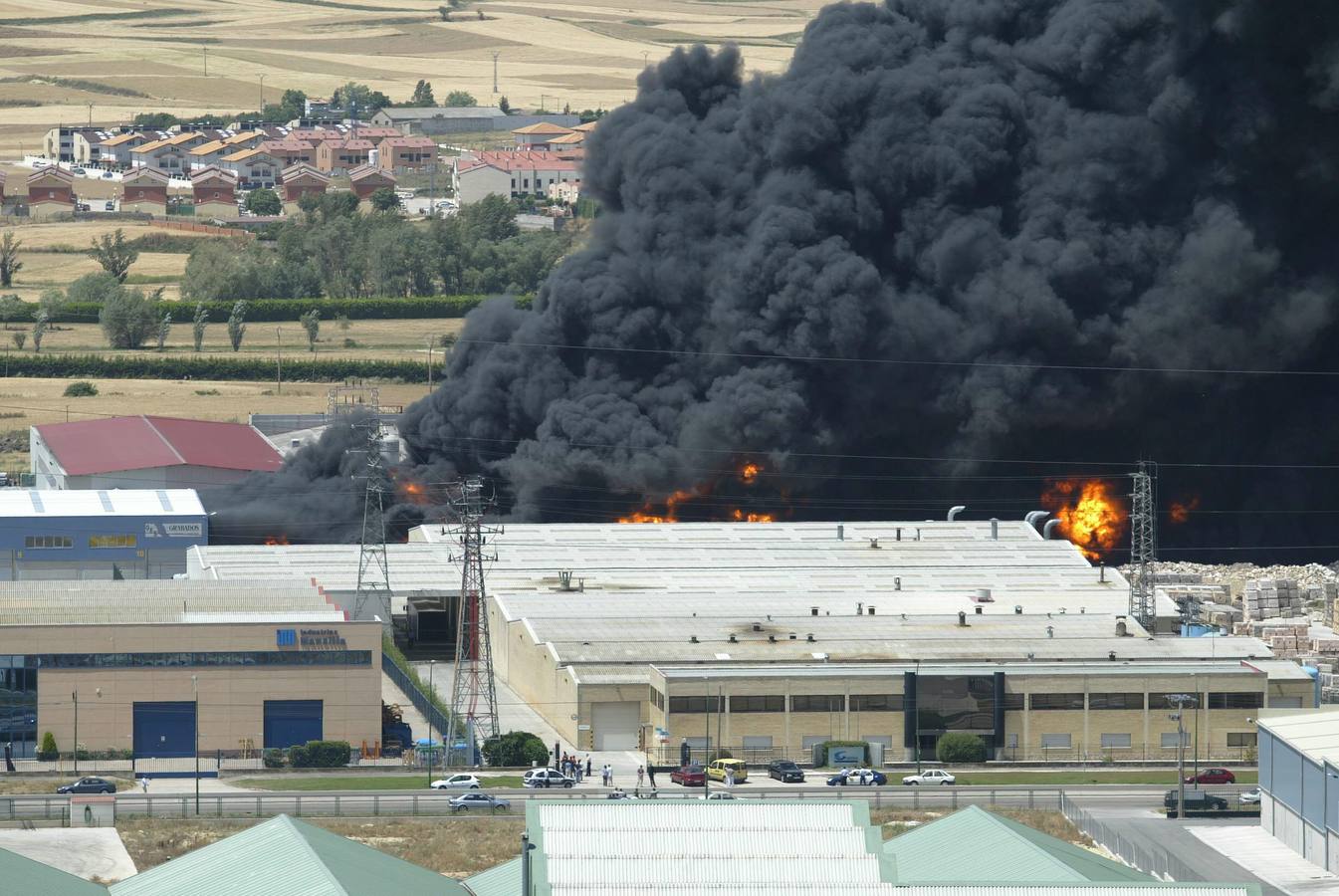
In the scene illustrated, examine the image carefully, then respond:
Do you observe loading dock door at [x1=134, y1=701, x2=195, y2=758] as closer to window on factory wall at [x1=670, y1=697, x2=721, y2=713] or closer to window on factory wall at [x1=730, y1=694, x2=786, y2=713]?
window on factory wall at [x1=670, y1=697, x2=721, y2=713]

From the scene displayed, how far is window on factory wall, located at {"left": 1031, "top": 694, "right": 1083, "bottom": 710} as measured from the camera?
288 ft

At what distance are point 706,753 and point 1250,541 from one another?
46.9 meters

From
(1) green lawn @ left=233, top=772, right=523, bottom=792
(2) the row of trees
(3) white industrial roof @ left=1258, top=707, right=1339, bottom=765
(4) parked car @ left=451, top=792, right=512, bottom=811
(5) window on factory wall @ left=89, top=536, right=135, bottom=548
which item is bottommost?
(1) green lawn @ left=233, top=772, right=523, bottom=792

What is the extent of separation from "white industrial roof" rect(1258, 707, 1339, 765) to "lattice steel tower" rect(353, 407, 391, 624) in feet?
112

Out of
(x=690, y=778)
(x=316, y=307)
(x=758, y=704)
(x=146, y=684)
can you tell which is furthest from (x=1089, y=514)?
(x=316, y=307)

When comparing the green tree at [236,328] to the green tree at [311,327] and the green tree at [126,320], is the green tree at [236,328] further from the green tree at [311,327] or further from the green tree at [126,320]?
the green tree at [126,320]

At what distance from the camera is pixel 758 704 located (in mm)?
86375

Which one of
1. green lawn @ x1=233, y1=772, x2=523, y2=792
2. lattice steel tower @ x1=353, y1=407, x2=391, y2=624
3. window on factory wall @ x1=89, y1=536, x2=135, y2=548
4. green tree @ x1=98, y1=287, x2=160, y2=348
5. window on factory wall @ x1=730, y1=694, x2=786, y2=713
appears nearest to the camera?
green lawn @ x1=233, y1=772, x2=523, y2=792

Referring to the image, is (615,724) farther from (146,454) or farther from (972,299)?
(146,454)

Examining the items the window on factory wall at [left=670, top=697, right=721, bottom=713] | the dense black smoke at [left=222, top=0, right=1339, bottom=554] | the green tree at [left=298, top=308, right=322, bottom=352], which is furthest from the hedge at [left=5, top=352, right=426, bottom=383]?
the window on factory wall at [left=670, top=697, right=721, bottom=713]

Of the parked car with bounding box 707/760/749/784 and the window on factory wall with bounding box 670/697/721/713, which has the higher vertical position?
the window on factory wall with bounding box 670/697/721/713

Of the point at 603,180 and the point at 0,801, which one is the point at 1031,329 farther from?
the point at 0,801

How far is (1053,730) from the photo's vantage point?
3455 inches

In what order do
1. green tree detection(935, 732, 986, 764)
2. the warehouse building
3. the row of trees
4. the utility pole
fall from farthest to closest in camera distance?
1. the row of trees
2. green tree detection(935, 732, 986, 764)
3. the utility pole
4. the warehouse building
